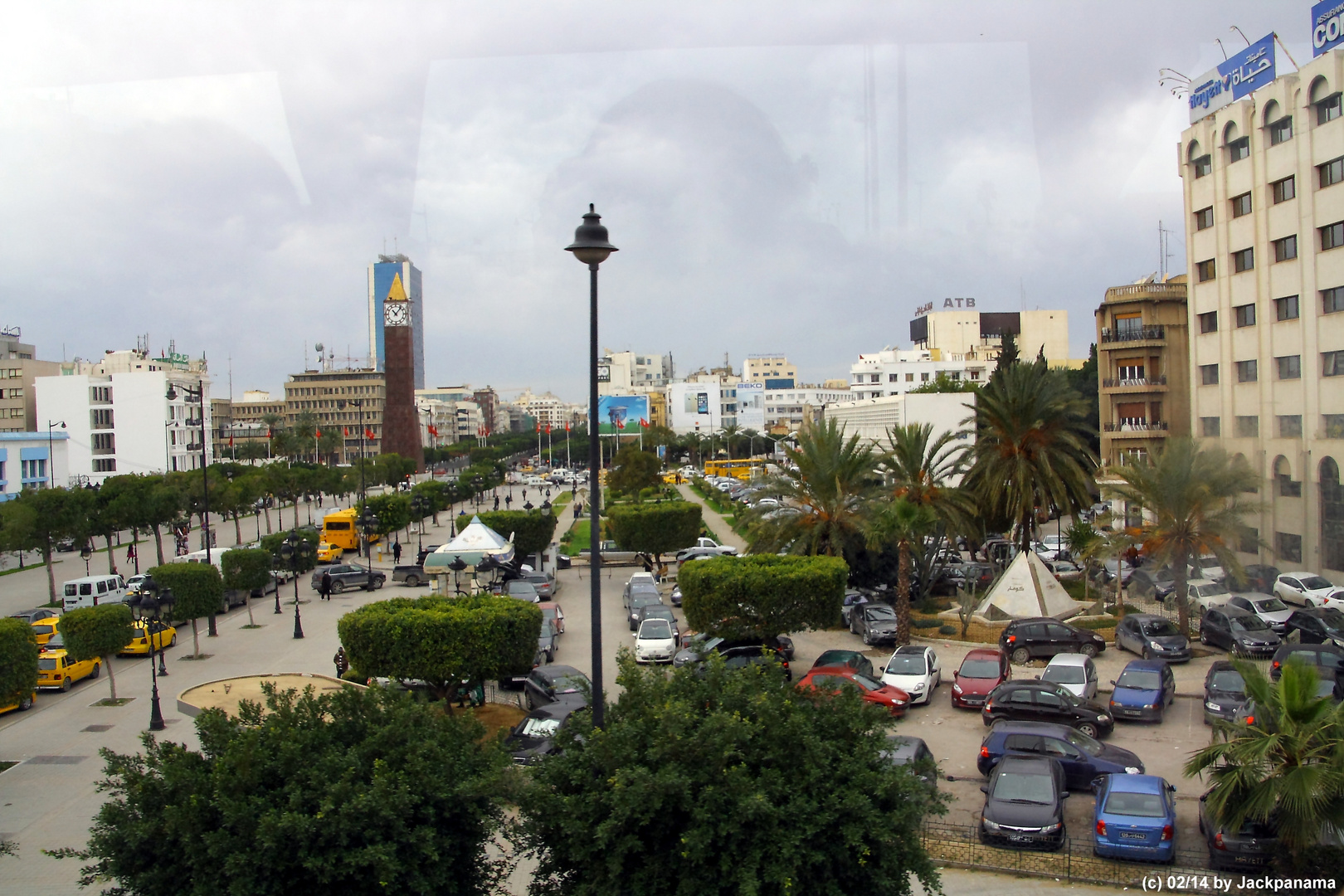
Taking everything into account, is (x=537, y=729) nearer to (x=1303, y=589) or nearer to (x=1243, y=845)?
(x=1243, y=845)

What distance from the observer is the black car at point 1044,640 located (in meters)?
19.1

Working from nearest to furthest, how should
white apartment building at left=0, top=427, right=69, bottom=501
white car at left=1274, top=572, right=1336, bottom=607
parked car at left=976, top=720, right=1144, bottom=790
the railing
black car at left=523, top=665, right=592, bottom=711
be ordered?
1. parked car at left=976, top=720, right=1144, bottom=790
2. black car at left=523, top=665, right=592, bottom=711
3. white car at left=1274, top=572, right=1336, bottom=607
4. the railing
5. white apartment building at left=0, top=427, right=69, bottom=501

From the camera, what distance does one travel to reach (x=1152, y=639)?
18875 millimetres

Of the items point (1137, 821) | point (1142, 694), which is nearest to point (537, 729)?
point (1137, 821)

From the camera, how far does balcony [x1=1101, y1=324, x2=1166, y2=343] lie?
1576 inches

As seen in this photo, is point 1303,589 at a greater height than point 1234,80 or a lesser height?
lesser

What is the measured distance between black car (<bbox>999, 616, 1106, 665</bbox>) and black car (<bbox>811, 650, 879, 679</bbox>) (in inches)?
160

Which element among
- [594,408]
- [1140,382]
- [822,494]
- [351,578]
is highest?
[1140,382]

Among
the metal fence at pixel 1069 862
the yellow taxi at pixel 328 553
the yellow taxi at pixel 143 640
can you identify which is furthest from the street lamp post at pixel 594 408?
the yellow taxi at pixel 328 553

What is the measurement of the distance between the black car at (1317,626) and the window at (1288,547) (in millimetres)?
8175

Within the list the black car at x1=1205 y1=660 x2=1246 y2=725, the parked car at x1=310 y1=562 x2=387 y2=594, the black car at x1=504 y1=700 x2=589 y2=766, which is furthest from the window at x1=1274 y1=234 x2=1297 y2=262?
the parked car at x1=310 y1=562 x2=387 y2=594

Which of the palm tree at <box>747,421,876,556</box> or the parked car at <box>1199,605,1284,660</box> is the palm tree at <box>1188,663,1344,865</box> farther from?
the palm tree at <box>747,421,876,556</box>

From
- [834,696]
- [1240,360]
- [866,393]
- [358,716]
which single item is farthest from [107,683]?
[866,393]

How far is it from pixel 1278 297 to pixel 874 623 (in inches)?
703
